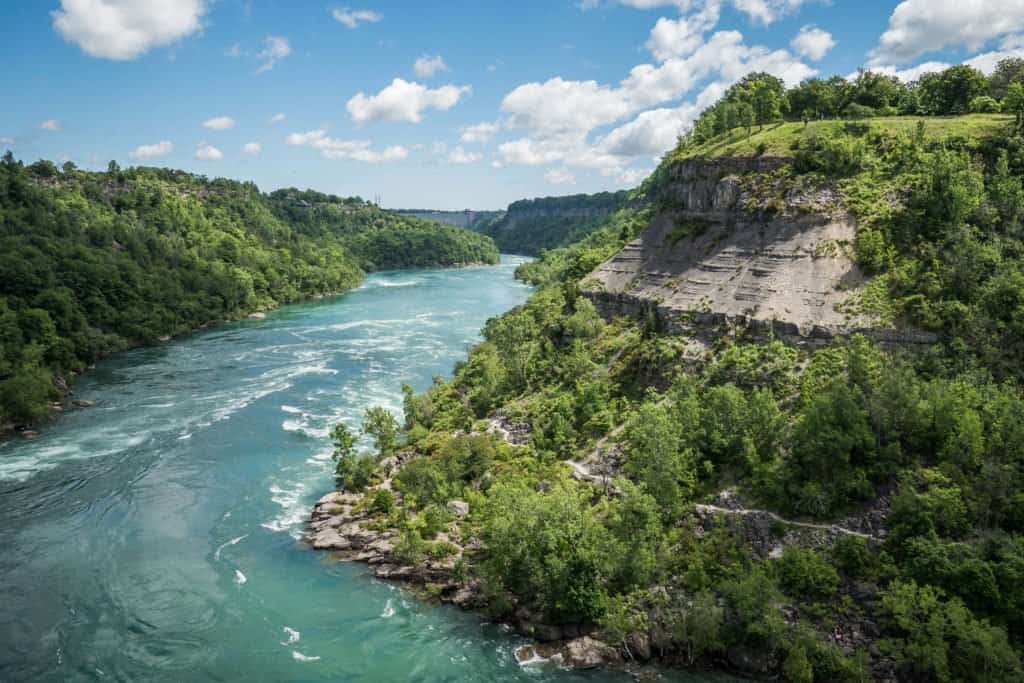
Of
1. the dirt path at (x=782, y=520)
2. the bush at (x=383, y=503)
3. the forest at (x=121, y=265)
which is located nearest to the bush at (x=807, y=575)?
the dirt path at (x=782, y=520)

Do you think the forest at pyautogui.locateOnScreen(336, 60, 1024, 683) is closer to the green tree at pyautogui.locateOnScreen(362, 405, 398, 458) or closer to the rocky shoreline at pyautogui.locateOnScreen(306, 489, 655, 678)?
the green tree at pyautogui.locateOnScreen(362, 405, 398, 458)

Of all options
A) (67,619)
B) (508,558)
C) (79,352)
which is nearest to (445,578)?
(508,558)

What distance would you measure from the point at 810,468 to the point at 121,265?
3437 inches

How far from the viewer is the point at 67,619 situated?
30.0 metres

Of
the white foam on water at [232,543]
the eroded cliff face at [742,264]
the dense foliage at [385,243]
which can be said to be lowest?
the white foam on water at [232,543]

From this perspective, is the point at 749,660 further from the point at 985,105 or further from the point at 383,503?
the point at 985,105

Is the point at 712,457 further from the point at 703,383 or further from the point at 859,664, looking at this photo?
the point at 859,664

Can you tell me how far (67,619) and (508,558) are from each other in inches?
788

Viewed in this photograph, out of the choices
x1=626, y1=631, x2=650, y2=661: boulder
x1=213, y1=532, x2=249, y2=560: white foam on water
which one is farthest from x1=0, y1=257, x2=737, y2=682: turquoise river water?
x1=626, y1=631, x2=650, y2=661: boulder

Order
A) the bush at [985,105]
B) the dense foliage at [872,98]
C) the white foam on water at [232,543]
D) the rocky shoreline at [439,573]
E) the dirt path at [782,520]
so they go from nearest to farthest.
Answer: the rocky shoreline at [439,573] → the dirt path at [782,520] → the white foam on water at [232,543] → the bush at [985,105] → the dense foliage at [872,98]

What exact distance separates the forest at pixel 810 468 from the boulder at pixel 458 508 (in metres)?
0.67

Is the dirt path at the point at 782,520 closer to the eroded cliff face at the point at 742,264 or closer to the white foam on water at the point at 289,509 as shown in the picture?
the eroded cliff face at the point at 742,264

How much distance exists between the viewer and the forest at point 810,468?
2630cm

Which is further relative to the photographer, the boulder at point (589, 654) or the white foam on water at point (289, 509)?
the white foam on water at point (289, 509)
